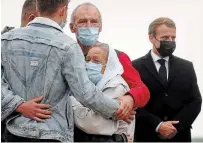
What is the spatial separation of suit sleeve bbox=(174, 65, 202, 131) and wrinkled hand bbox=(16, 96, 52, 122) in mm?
2374

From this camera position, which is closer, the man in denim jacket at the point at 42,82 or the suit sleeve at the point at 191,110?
the man in denim jacket at the point at 42,82

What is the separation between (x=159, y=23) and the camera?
20.3ft

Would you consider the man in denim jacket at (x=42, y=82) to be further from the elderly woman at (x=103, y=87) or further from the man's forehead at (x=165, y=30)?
the man's forehead at (x=165, y=30)

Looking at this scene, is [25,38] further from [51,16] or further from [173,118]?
[173,118]

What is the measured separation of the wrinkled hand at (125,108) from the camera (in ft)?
13.4

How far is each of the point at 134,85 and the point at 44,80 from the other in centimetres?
107

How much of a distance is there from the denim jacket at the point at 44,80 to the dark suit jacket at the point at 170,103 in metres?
2.05

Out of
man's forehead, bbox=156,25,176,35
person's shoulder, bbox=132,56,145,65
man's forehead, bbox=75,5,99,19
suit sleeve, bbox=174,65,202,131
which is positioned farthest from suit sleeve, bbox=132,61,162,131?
man's forehead, bbox=75,5,99,19

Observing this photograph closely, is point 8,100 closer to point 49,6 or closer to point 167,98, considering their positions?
point 49,6

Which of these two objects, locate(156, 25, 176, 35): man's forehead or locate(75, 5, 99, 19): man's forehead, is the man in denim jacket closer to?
locate(75, 5, 99, 19): man's forehead

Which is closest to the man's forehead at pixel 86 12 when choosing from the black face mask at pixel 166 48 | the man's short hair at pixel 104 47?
the man's short hair at pixel 104 47

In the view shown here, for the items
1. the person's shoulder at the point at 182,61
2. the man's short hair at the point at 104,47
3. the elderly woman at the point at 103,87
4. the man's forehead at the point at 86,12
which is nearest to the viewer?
the elderly woman at the point at 103,87

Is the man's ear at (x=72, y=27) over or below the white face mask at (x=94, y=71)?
over

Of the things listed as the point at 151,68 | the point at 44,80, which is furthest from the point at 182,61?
the point at 44,80
